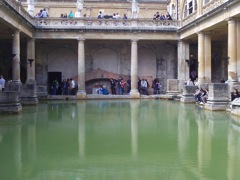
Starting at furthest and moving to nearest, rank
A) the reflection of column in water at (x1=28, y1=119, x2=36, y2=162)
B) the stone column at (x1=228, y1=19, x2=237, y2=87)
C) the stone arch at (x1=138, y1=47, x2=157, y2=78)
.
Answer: the stone arch at (x1=138, y1=47, x2=157, y2=78) → the stone column at (x1=228, y1=19, x2=237, y2=87) → the reflection of column in water at (x1=28, y1=119, x2=36, y2=162)

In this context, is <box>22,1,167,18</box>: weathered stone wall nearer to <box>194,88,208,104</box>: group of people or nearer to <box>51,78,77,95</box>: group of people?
<box>51,78,77,95</box>: group of people

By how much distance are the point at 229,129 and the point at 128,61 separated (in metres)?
24.3

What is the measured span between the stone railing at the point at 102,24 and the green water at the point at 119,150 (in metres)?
A: 17.2

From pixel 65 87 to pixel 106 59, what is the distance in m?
5.26

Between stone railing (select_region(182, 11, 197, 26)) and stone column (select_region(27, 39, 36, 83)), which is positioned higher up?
stone railing (select_region(182, 11, 197, 26))

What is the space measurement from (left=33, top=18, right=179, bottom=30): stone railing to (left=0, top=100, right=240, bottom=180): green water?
17.2 metres

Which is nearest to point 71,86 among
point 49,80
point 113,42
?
point 49,80

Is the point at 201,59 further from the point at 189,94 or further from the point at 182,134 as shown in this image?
the point at 182,134

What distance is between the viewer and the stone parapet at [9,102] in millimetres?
17875

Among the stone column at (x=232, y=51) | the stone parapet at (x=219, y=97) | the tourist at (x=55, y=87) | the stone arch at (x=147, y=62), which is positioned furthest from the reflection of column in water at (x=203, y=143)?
the stone arch at (x=147, y=62)

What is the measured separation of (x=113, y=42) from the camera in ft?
118

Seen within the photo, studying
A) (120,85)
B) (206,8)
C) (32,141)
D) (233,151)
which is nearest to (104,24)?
(120,85)

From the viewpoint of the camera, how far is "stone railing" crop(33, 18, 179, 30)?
3077 centimetres

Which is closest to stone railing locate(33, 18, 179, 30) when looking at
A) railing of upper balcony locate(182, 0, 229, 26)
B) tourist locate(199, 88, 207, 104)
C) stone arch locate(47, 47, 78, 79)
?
railing of upper balcony locate(182, 0, 229, 26)
